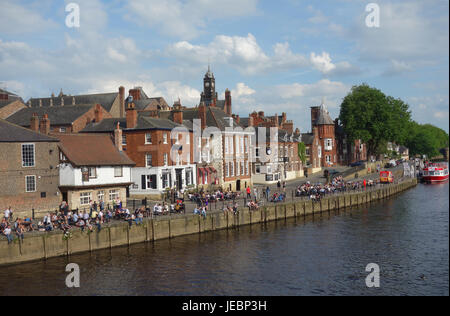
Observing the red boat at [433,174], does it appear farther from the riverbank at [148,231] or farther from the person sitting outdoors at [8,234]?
the person sitting outdoors at [8,234]

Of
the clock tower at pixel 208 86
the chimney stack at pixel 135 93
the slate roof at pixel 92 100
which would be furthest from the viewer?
the clock tower at pixel 208 86

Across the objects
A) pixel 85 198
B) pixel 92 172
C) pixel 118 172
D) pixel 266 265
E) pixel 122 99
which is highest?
pixel 122 99

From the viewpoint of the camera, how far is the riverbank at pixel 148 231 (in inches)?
1330

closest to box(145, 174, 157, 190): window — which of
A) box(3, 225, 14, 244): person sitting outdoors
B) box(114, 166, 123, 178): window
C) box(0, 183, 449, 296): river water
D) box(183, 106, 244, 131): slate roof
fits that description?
box(114, 166, 123, 178): window

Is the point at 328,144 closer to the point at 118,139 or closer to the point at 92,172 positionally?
the point at 118,139

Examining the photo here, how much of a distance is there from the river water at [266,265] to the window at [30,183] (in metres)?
10.3

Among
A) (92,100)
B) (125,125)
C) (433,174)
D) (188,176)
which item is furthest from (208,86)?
(125,125)

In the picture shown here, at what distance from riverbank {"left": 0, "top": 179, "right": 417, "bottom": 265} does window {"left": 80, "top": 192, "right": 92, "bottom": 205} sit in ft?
27.3

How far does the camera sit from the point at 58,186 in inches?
1768

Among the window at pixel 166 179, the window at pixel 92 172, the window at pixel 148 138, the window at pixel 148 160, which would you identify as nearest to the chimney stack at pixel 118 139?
the window at pixel 148 138

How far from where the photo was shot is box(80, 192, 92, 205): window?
1805 inches

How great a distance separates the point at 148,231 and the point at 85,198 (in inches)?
350

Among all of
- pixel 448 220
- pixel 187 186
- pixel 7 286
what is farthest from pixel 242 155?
pixel 7 286

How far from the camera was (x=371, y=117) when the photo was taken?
107 m
